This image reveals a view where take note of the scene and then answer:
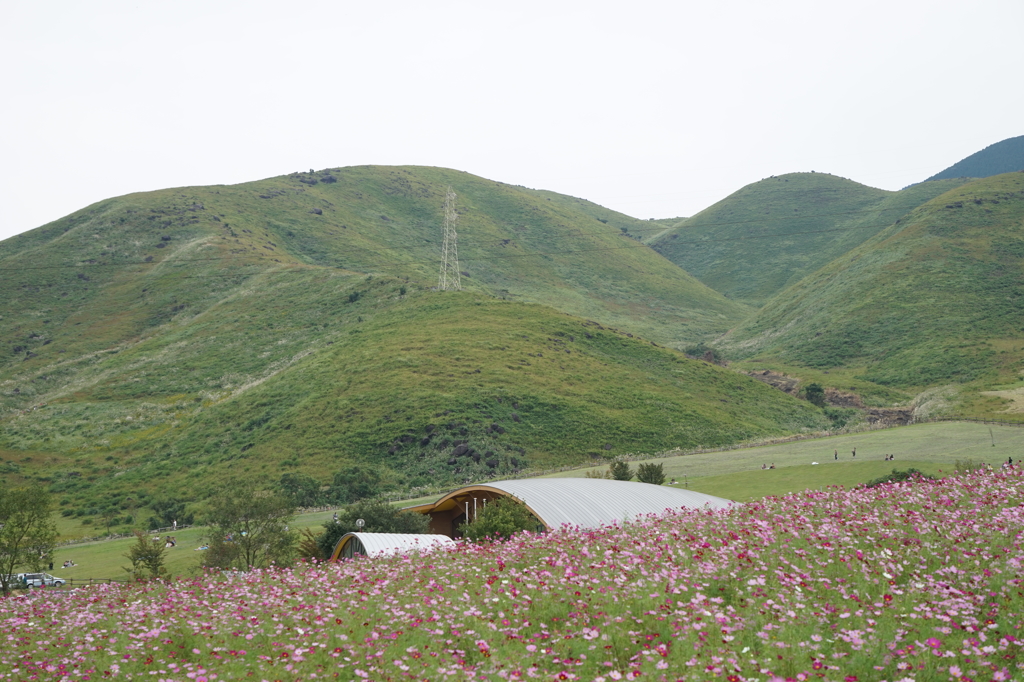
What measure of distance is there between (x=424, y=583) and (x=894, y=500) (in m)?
9.70

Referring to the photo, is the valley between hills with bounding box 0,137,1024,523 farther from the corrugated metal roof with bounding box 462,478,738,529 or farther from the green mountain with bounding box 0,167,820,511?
the corrugated metal roof with bounding box 462,478,738,529

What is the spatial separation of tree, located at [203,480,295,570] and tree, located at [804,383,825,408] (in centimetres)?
7238

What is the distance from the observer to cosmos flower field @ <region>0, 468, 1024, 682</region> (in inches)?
341

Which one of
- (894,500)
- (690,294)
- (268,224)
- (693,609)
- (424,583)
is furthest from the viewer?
(690,294)

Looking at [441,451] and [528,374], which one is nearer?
[441,451]

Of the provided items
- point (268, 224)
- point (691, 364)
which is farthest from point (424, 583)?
point (268, 224)

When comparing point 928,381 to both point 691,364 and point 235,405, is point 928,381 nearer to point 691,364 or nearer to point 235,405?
point 691,364

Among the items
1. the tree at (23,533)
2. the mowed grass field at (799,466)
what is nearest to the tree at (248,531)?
the mowed grass field at (799,466)

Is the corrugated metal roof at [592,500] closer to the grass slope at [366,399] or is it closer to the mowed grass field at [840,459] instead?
the mowed grass field at [840,459]

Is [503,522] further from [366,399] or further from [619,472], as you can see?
[366,399]

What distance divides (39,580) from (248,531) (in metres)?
12.2

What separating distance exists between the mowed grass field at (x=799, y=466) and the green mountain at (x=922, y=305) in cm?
3588

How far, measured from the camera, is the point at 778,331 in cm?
13125

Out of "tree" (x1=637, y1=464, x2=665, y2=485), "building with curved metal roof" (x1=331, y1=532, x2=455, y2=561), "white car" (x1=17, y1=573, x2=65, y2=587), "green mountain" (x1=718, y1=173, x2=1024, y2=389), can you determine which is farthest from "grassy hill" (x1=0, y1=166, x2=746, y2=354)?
"building with curved metal roof" (x1=331, y1=532, x2=455, y2=561)
